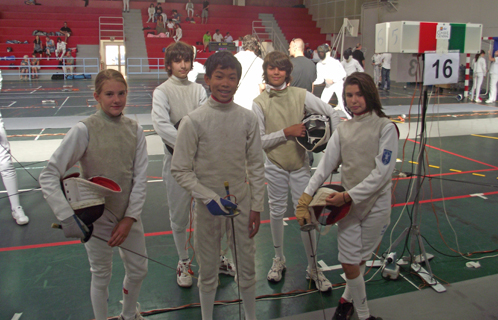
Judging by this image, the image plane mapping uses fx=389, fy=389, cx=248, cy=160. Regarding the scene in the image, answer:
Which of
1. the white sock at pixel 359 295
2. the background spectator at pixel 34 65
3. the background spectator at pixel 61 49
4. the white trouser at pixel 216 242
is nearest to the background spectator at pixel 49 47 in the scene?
the background spectator at pixel 61 49


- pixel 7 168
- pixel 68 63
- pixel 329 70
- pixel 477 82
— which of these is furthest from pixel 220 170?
pixel 68 63

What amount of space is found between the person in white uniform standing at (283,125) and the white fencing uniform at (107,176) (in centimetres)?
95

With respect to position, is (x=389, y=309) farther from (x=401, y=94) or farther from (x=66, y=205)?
(x=401, y=94)

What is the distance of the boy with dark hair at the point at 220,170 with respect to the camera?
6.72 feet

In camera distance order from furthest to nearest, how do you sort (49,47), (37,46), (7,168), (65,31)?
(65,31), (49,47), (37,46), (7,168)

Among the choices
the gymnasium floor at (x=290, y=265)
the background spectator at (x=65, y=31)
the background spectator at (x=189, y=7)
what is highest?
the background spectator at (x=189, y=7)

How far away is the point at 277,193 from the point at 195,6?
74.3 ft

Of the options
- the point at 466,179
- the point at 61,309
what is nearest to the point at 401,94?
the point at 466,179

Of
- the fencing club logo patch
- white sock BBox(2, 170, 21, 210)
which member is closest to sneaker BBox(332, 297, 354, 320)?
the fencing club logo patch

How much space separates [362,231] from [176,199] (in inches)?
52.4

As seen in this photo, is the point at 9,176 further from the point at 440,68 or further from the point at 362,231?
the point at 440,68

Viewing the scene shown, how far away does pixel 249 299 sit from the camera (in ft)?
7.39

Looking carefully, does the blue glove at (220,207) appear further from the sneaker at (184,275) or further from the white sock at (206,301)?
the sneaker at (184,275)

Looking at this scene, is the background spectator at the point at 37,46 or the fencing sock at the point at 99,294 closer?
the fencing sock at the point at 99,294
